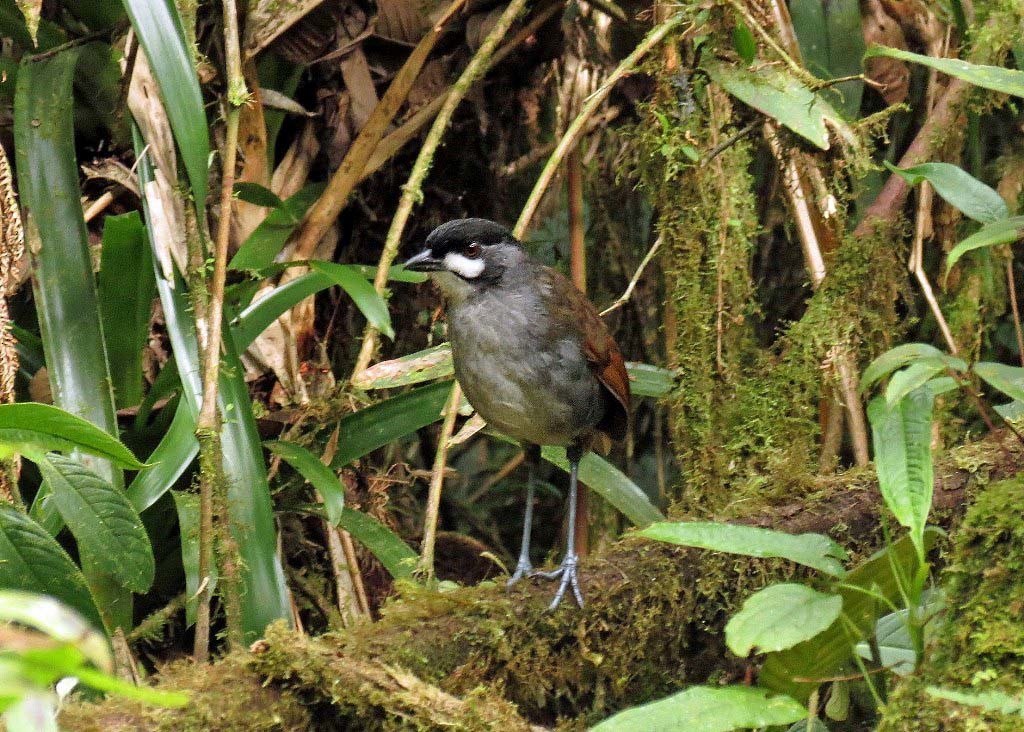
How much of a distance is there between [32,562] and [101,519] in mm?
157

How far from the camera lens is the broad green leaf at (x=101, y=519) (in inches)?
88.6

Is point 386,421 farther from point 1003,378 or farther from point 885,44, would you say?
point 885,44

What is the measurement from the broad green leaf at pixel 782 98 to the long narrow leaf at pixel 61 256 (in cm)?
187

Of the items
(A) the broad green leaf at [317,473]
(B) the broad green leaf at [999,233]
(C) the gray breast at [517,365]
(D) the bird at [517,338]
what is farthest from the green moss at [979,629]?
(A) the broad green leaf at [317,473]

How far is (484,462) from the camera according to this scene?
513 cm

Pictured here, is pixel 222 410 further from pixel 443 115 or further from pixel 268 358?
pixel 443 115

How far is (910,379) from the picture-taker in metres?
1.72

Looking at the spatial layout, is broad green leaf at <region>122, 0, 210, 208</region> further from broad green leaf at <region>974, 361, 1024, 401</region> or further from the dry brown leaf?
the dry brown leaf

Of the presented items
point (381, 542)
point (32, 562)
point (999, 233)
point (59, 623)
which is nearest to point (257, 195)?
point (381, 542)

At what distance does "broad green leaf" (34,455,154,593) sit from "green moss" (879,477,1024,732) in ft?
5.10

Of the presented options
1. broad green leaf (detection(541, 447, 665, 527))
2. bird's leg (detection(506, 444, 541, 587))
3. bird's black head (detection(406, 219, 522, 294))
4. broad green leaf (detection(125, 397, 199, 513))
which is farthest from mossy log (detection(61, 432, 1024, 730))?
bird's black head (detection(406, 219, 522, 294))

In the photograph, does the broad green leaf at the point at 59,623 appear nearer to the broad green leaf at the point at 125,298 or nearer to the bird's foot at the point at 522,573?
the bird's foot at the point at 522,573

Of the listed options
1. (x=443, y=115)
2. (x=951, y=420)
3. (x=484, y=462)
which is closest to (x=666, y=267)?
(x=443, y=115)

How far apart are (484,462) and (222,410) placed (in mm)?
2621
